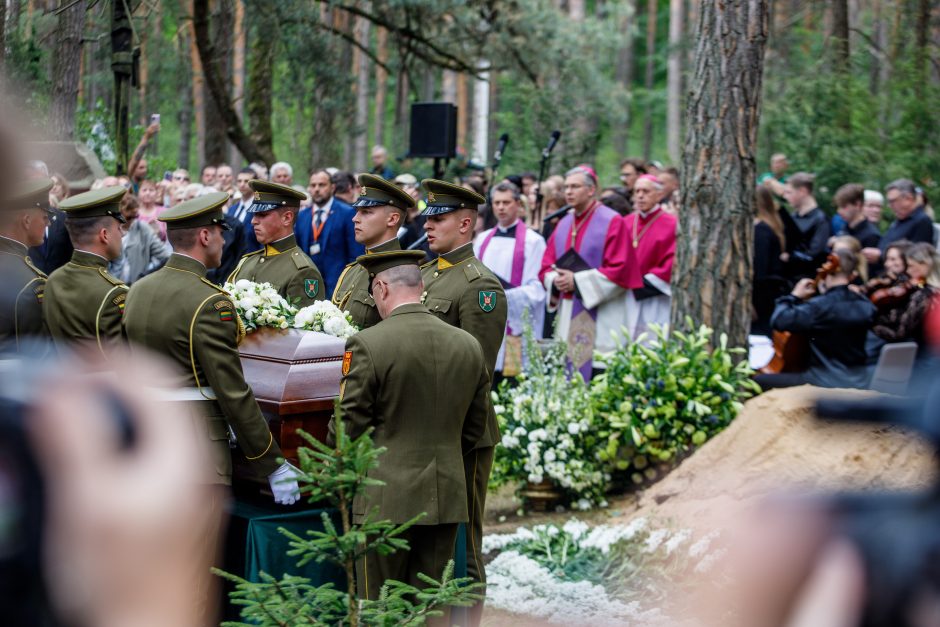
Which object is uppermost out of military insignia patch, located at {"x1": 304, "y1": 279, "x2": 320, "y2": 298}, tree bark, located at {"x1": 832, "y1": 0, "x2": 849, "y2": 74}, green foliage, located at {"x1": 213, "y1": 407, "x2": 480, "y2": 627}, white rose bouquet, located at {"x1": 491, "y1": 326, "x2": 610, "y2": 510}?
tree bark, located at {"x1": 832, "y1": 0, "x2": 849, "y2": 74}

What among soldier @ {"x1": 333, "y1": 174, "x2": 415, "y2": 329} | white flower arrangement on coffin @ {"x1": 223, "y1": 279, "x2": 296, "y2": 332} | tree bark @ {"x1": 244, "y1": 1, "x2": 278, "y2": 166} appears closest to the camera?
white flower arrangement on coffin @ {"x1": 223, "y1": 279, "x2": 296, "y2": 332}

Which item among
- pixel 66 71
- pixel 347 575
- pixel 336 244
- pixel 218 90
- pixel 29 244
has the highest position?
pixel 218 90

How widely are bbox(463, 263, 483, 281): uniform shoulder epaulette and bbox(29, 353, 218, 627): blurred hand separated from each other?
423 centimetres

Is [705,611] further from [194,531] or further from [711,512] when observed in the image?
[194,531]

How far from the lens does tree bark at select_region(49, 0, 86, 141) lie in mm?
9812

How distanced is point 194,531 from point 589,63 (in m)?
25.2

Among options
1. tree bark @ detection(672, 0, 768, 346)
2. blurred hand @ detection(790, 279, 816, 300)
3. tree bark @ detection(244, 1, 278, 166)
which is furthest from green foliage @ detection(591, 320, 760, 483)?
tree bark @ detection(244, 1, 278, 166)

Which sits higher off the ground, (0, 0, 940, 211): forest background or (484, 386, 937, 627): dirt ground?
(0, 0, 940, 211): forest background

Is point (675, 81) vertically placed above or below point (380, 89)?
above

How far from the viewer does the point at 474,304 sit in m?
5.55

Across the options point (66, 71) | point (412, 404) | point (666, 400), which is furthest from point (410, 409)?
point (66, 71)

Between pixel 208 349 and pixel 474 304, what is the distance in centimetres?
151

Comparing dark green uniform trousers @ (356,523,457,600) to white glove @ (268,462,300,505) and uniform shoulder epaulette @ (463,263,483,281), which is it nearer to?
white glove @ (268,462,300,505)

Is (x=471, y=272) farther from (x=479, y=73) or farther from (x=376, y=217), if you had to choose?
(x=479, y=73)
